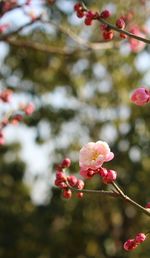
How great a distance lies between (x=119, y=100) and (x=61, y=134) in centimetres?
127

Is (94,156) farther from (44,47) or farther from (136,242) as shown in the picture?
(44,47)

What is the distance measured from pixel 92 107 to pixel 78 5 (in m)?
8.03

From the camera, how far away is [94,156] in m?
1.86

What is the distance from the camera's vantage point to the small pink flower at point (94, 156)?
1.84 metres

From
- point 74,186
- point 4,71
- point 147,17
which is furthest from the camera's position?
point 4,71

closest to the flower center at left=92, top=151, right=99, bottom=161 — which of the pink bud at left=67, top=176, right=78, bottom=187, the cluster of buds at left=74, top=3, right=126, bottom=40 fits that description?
the pink bud at left=67, top=176, right=78, bottom=187

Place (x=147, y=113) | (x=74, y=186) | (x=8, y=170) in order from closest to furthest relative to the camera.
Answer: (x=74, y=186) → (x=147, y=113) → (x=8, y=170)

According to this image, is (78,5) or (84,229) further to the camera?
(84,229)

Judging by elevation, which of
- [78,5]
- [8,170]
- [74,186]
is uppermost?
[78,5]

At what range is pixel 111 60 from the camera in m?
9.12

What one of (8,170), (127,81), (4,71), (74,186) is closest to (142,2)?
(4,71)

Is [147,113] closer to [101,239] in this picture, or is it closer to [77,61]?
[77,61]

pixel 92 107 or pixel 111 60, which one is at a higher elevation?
pixel 111 60

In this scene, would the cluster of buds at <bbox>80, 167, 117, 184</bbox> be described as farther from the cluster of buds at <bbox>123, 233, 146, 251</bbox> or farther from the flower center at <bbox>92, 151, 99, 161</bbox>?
the cluster of buds at <bbox>123, 233, 146, 251</bbox>
